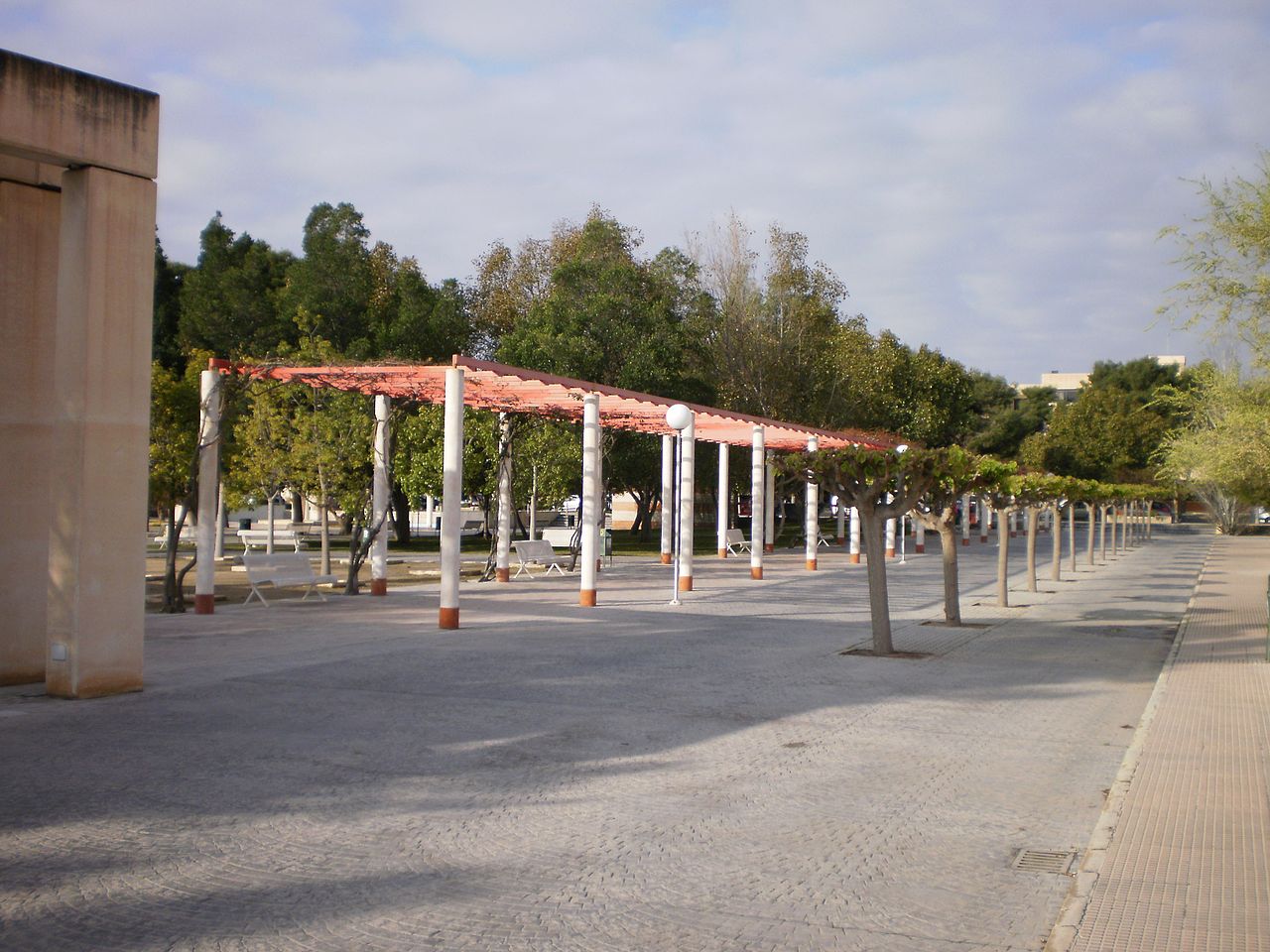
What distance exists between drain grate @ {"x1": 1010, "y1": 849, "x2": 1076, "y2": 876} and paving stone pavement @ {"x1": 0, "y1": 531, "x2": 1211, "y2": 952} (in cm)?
11

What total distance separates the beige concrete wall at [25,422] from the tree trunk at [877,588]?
26.3 ft

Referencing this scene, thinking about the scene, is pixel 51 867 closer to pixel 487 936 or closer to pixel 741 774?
pixel 487 936

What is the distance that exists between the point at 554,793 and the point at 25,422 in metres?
6.32

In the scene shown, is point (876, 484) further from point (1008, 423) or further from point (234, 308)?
point (1008, 423)

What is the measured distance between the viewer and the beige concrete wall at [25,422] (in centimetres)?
1012

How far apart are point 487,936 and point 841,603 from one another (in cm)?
1541

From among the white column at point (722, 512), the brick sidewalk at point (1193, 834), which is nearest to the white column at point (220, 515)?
the white column at point (722, 512)

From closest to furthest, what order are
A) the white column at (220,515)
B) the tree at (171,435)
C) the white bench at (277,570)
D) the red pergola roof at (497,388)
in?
the red pergola roof at (497,388) < the white bench at (277,570) < the white column at (220,515) < the tree at (171,435)

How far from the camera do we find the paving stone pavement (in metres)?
4.69

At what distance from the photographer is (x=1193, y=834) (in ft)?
19.3

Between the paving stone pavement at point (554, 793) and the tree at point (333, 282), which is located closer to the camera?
the paving stone pavement at point (554, 793)

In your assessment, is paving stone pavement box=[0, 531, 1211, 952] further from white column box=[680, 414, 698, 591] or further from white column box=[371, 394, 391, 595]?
white column box=[680, 414, 698, 591]

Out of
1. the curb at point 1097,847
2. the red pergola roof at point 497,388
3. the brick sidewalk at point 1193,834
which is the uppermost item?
the red pergola roof at point 497,388

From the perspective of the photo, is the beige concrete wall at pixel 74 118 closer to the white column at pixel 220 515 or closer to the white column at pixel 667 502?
the white column at pixel 220 515
